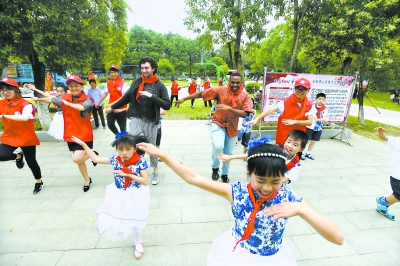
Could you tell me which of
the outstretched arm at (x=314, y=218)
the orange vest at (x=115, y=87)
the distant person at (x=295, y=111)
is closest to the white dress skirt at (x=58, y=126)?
the orange vest at (x=115, y=87)

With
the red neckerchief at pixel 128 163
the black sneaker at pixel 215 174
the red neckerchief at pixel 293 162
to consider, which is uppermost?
the red neckerchief at pixel 128 163

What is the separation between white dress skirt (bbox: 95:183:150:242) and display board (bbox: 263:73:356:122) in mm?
4951

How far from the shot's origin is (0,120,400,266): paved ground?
2537 mm

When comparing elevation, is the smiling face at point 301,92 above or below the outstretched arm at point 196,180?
above

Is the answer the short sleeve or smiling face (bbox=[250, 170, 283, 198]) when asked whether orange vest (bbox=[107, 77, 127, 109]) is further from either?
smiling face (bbox=[250, 170, 283, 198])

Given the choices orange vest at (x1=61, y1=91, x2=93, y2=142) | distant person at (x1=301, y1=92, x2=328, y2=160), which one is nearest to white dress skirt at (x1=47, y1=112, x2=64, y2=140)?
orange vest at (x1=61, y1=91, x2=93, y2=142)

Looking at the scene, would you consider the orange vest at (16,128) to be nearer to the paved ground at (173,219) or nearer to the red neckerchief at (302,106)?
the paved ground at (173,219)

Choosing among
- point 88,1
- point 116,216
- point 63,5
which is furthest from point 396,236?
point 88,1

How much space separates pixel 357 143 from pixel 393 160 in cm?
482

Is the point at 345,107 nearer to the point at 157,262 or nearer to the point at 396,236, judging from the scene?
the point at 396,236

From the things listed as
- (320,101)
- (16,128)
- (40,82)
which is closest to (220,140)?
(16,128)

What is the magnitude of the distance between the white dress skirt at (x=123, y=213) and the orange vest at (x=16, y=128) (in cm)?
205

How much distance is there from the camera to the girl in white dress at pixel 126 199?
2383 millimetres

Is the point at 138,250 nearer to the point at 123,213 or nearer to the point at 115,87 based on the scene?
the point at 123,213
